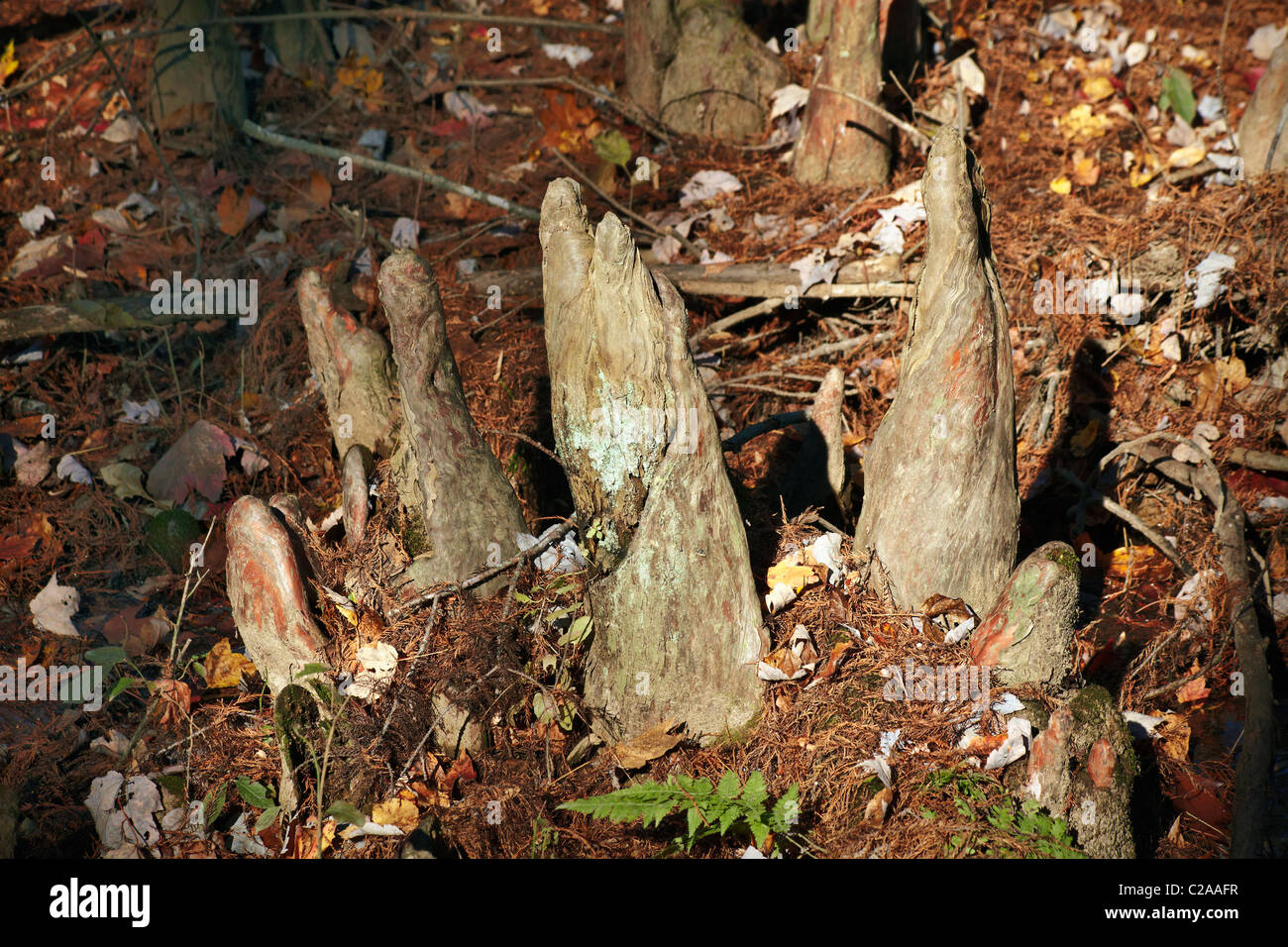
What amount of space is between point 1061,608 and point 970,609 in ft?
1.22

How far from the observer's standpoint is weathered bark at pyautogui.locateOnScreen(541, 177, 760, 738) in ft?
9.79

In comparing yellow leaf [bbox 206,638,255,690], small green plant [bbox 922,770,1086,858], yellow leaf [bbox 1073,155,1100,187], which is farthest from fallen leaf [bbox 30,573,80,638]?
yellow leaf [bbox 1073,155,1100,187]

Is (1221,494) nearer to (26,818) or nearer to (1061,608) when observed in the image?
(1061,608)

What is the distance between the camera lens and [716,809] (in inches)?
116

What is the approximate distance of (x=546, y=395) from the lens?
5.02m

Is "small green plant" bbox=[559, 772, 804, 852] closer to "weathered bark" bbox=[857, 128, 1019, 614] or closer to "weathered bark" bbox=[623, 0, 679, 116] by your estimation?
"weathered bark" bbox=[857, 128, 1019, 614]

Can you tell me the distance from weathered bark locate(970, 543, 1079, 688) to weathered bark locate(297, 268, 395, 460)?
2696 mm

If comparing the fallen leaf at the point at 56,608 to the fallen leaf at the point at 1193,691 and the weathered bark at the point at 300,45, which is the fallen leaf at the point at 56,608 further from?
the weathered bark at the point at 300,45

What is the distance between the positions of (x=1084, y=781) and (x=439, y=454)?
2.44m

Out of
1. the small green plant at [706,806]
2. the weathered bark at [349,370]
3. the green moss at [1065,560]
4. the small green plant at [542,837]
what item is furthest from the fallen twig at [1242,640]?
the weathered bark at [349,370]

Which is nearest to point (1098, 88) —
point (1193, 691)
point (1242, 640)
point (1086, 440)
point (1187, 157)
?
point (1187, 157)

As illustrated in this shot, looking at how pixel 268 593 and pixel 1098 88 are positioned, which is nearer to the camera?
pixel 268 593

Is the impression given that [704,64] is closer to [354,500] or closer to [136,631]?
[354,500]

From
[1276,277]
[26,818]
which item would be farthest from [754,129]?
[26,818]
